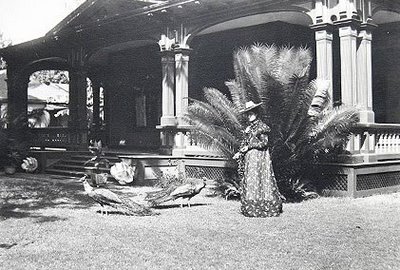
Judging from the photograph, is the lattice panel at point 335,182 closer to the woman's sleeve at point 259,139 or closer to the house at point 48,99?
the woman's sleeve at point 259,139

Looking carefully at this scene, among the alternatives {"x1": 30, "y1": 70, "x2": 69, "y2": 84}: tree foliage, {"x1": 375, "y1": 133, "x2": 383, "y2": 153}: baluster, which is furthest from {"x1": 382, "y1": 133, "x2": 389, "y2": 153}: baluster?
{"x1": 30, "y1": 70, "x2": 69, "y2": 84}: tree foliage

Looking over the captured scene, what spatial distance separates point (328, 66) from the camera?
12.4 metres

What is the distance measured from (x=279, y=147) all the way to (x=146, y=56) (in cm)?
1097

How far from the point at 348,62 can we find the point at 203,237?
256 inches

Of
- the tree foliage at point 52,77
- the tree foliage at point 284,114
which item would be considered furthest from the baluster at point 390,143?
the tree foliage at point 52,77

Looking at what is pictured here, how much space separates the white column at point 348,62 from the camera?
1210 centimetres

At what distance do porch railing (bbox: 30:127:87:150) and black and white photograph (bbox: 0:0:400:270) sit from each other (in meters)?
0.08

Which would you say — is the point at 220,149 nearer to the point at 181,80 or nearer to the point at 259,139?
the point at 259,139

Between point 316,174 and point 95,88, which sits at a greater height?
point 95,88

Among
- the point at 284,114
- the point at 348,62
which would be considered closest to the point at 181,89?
the point at 284,114

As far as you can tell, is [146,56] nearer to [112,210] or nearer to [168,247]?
[112,210]

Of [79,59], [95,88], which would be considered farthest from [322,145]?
[95,88]

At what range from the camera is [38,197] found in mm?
12227

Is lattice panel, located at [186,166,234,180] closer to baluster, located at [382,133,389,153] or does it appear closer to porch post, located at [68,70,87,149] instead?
baluster, located at [382,133,389,153]
